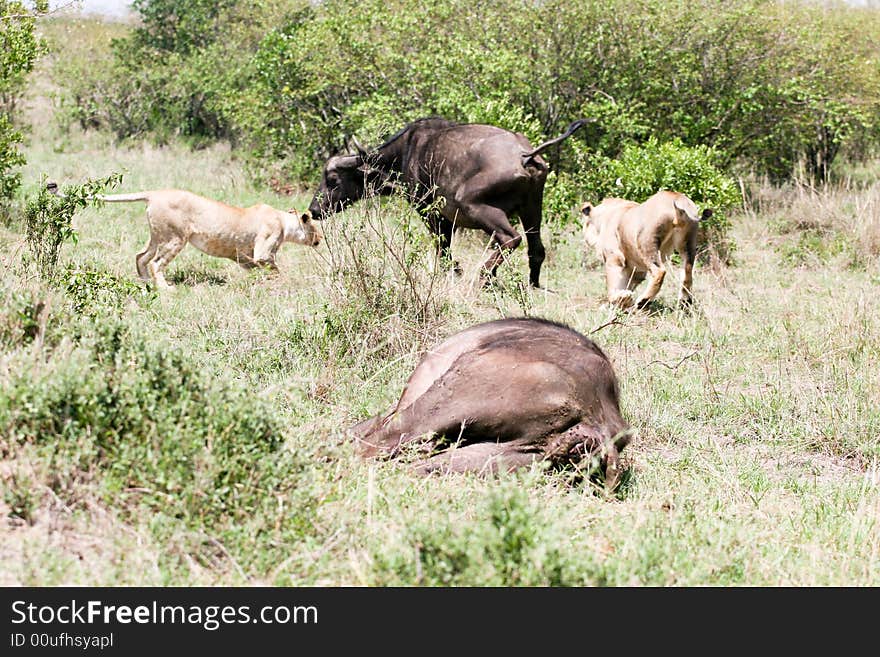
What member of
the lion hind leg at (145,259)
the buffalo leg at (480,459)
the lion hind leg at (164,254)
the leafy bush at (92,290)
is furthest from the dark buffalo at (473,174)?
the buffalo leg at (480,459)

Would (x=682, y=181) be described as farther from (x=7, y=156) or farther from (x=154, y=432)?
(x=154, y=432)

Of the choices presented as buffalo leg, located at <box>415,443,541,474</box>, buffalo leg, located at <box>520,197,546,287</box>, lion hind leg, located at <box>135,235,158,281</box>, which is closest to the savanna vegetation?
buffalo leg, located at <box>415,443,541,474</box>

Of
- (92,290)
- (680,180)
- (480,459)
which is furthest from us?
(680,180)

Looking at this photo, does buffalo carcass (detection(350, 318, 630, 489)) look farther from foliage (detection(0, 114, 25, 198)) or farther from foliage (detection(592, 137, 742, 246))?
foliage (detection(592, 137, 742, 246))

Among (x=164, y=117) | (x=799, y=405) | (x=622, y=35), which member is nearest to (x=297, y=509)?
(x=799, y=405)

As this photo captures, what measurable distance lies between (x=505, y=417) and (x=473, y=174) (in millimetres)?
5360

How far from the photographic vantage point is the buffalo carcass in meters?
4.52

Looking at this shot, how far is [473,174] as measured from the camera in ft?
31.3

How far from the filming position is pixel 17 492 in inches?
137

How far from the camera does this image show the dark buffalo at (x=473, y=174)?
31.0ft

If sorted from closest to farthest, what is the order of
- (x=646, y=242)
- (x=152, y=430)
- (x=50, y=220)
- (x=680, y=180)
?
(x=152, y=430)
(x=50, y=220)
(x=646, y=242)
(x=680, y=180)

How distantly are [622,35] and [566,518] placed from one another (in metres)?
11.7

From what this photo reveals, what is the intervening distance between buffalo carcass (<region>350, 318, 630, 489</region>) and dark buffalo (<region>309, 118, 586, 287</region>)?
4.11 meters

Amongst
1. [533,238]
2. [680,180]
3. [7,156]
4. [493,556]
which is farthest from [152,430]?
[680,180]
